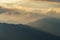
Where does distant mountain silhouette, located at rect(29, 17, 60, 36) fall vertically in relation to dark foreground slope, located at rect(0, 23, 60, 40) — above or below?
above

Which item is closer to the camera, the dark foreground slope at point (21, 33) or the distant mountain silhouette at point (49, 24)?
the dark foreground slope at point (21, 33)

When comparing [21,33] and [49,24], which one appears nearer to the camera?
[21,33]

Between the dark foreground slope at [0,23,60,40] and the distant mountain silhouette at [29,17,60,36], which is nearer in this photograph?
the dark foreground slope at [0,23,60,40]

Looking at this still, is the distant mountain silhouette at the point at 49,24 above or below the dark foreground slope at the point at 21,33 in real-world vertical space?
above
